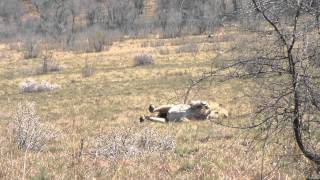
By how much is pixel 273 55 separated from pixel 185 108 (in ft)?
32.5

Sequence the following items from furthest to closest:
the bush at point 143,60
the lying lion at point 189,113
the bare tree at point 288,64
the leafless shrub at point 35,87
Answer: the bush at point 143,60
the leafless shrub at point 35,87
the lying lion at point 189,113
the bare tree at point 288,64

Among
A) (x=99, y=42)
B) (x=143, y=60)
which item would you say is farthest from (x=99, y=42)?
(x=143, y=60)

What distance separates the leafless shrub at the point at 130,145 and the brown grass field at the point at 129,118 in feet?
0.69

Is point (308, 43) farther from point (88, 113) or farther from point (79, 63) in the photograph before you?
point (79, 63)

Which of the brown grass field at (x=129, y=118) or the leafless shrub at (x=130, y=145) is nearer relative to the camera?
the brown grass field at (x=129, y=118)

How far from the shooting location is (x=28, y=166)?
6766mm

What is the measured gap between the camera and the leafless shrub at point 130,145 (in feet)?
26.7

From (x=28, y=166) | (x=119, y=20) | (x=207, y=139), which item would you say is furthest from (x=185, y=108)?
(x=119, y=20)

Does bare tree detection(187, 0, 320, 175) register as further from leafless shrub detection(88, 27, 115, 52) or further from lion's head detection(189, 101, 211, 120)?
leafless shrub detection(88, 27, 115, 52)

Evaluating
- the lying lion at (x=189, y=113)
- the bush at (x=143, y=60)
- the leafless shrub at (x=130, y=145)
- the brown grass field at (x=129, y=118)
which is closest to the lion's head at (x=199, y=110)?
the lying lion at (x=189, y=113)

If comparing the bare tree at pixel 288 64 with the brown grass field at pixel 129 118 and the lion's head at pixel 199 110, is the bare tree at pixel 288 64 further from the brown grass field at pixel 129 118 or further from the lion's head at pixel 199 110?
the lion's head at pixel 199 110

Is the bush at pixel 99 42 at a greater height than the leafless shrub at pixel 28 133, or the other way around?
the leafless shrub at pixel 28 133

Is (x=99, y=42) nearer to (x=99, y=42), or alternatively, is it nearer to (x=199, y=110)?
(x=99, y=42)

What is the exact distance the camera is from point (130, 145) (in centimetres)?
848
